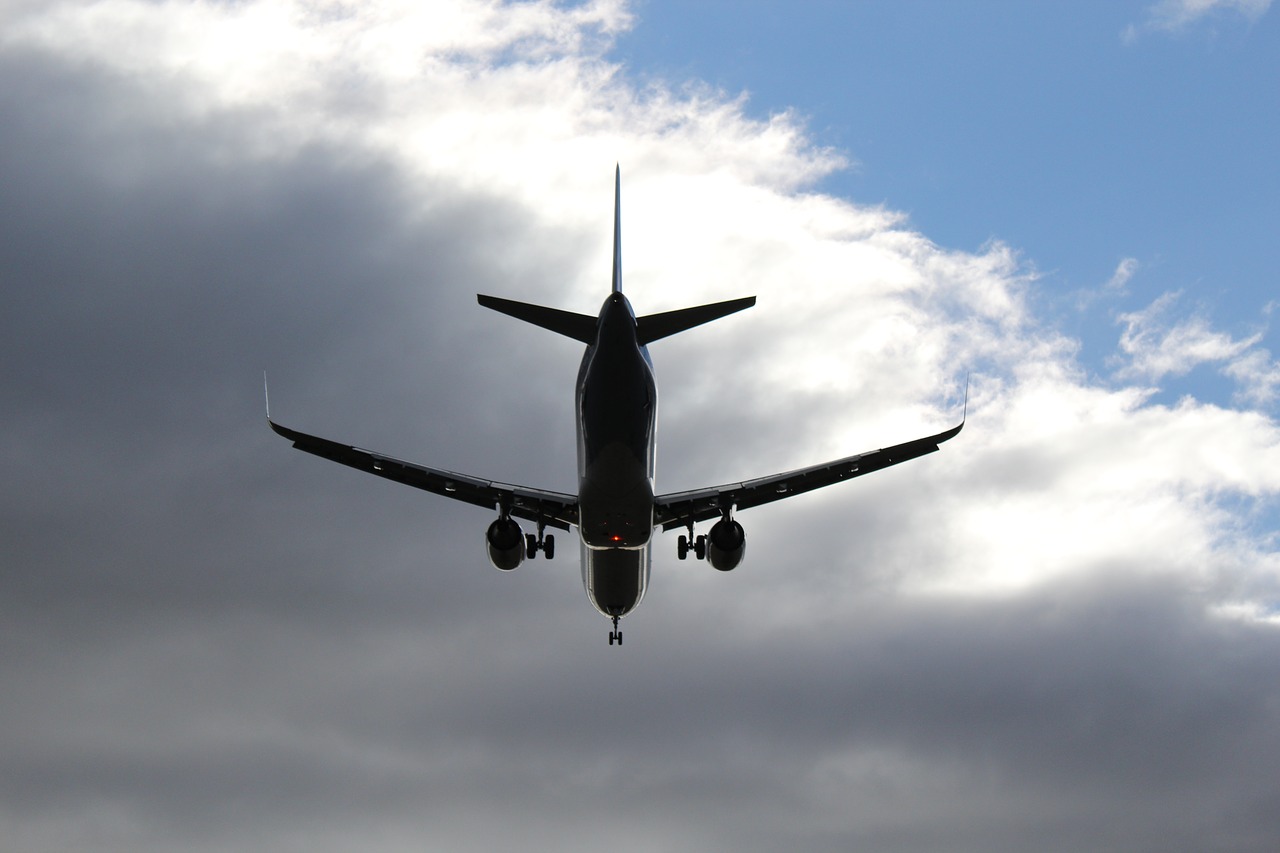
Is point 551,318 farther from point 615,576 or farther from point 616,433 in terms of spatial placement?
point 615,576

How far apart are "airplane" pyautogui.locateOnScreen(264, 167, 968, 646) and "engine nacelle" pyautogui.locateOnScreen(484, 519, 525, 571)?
0.12 feet

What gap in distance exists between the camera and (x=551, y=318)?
46375 mm

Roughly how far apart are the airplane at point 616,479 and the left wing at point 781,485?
0.15ft

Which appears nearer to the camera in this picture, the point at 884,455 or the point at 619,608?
the point at 884,455

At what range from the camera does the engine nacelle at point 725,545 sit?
5084cm

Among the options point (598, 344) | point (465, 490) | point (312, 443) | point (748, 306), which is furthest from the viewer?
point (465, 490)

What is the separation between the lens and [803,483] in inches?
1960

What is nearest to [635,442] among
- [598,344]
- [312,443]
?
[598,344]

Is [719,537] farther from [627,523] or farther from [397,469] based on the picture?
[397,469]

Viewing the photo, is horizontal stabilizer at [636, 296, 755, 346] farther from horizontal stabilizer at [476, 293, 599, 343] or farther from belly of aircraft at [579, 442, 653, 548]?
belly of aircraft at [579, 442, 653, 548]

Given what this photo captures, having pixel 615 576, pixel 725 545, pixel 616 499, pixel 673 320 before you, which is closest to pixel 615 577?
pixel 615 576

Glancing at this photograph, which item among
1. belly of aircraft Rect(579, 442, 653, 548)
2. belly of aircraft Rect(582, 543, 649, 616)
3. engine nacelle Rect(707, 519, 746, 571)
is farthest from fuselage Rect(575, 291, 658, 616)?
engine nacelle Rect(707, 519, 746, 571)

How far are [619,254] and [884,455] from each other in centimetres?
1115

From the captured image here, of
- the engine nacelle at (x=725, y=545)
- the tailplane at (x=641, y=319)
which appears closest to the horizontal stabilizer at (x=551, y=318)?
the tailplane at (x=641, y=319)
